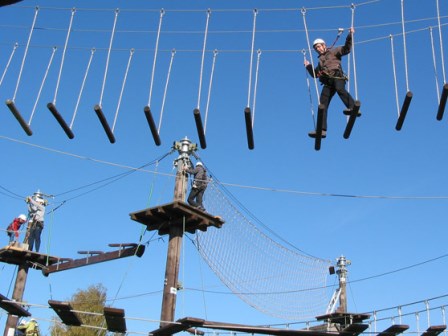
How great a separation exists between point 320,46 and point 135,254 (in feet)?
16.3

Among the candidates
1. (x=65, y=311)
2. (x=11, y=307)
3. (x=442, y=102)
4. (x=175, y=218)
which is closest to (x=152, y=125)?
(x=65, y=311)

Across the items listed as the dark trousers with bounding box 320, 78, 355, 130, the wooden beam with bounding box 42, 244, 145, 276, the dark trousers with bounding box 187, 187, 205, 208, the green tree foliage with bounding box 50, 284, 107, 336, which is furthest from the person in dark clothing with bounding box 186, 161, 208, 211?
the green tree foliage with bounding box 50, 284, 107, 336

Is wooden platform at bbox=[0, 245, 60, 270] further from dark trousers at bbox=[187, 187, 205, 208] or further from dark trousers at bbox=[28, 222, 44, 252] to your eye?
dark trousers at bbox=[187, 187, 205, 208]

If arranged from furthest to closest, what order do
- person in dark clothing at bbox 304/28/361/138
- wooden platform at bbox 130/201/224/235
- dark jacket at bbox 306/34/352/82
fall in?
wooden platform at bbox 130/201/224/235, dark jacket at bbox 306/34/352/82, person in dark clothing at bbox 304/28/361/138

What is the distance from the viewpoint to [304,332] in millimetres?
8008

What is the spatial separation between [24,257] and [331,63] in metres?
8.24

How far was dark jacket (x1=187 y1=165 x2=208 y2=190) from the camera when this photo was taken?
10.8 m

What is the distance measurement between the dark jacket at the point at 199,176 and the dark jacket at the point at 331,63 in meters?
3.61

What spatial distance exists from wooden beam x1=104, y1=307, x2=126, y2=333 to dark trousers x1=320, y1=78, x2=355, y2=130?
3285 mm

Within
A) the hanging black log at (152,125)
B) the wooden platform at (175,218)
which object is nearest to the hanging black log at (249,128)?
the hanging black log at (152,125)

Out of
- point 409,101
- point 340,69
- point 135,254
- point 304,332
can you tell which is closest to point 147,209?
point 135,254

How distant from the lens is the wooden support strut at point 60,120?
264 inches

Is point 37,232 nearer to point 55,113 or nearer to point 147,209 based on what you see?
point 147,209

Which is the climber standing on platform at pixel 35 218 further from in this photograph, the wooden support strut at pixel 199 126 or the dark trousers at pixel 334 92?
the dark trousers at pixel 334 92
